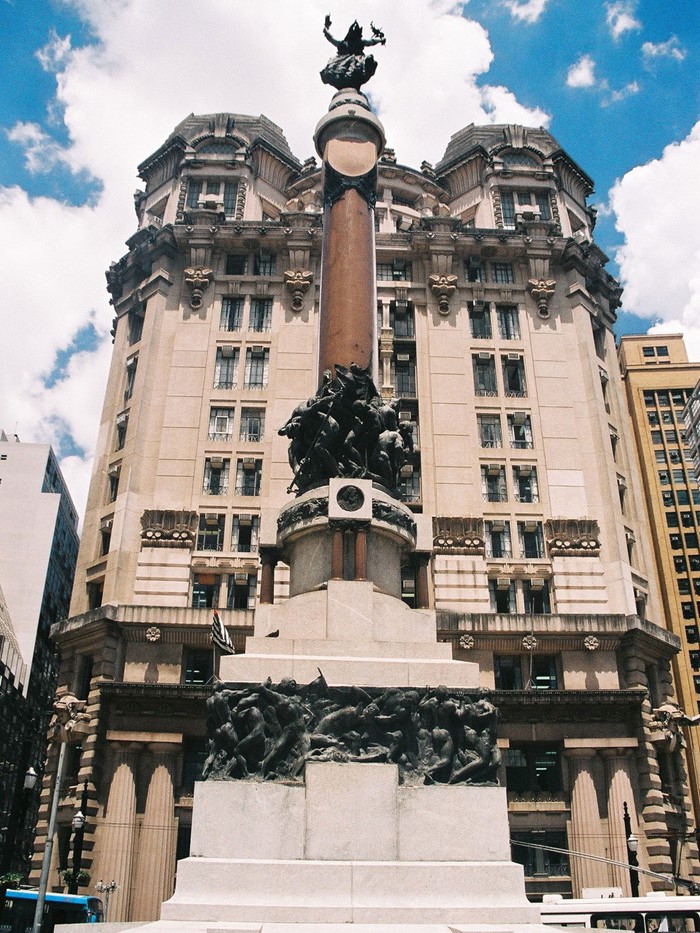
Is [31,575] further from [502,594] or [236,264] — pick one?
[502,594]

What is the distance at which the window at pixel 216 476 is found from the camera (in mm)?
42844

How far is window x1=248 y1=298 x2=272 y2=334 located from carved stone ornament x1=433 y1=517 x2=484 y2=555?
15.4 meters

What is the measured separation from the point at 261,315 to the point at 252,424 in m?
7.30

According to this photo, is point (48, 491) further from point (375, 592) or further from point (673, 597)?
point (375, 592)

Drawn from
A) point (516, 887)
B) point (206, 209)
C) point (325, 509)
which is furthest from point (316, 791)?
point (206, 209)

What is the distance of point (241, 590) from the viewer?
40500 mm

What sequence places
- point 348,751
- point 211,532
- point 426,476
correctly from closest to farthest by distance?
point 348,751
point 211,532
point 426,476

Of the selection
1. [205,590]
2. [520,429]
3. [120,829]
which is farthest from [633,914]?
[520,429]

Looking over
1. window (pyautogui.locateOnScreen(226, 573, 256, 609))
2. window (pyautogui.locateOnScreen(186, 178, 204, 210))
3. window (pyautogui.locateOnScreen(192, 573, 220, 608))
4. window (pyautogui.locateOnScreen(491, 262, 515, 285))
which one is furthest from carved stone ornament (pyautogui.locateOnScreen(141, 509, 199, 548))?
window (pyautogui.locateOnScreen(491, 262, 515, 285))

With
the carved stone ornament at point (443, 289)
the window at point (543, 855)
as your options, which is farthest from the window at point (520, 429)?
the window at point (543, 855)

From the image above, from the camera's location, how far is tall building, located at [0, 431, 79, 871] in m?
73.8

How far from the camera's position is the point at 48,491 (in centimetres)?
8425

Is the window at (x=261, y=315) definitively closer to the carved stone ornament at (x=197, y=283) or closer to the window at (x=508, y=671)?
the carved stone ornament at (x=197, y=283)

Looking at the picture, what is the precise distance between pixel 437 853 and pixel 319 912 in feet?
6.52
